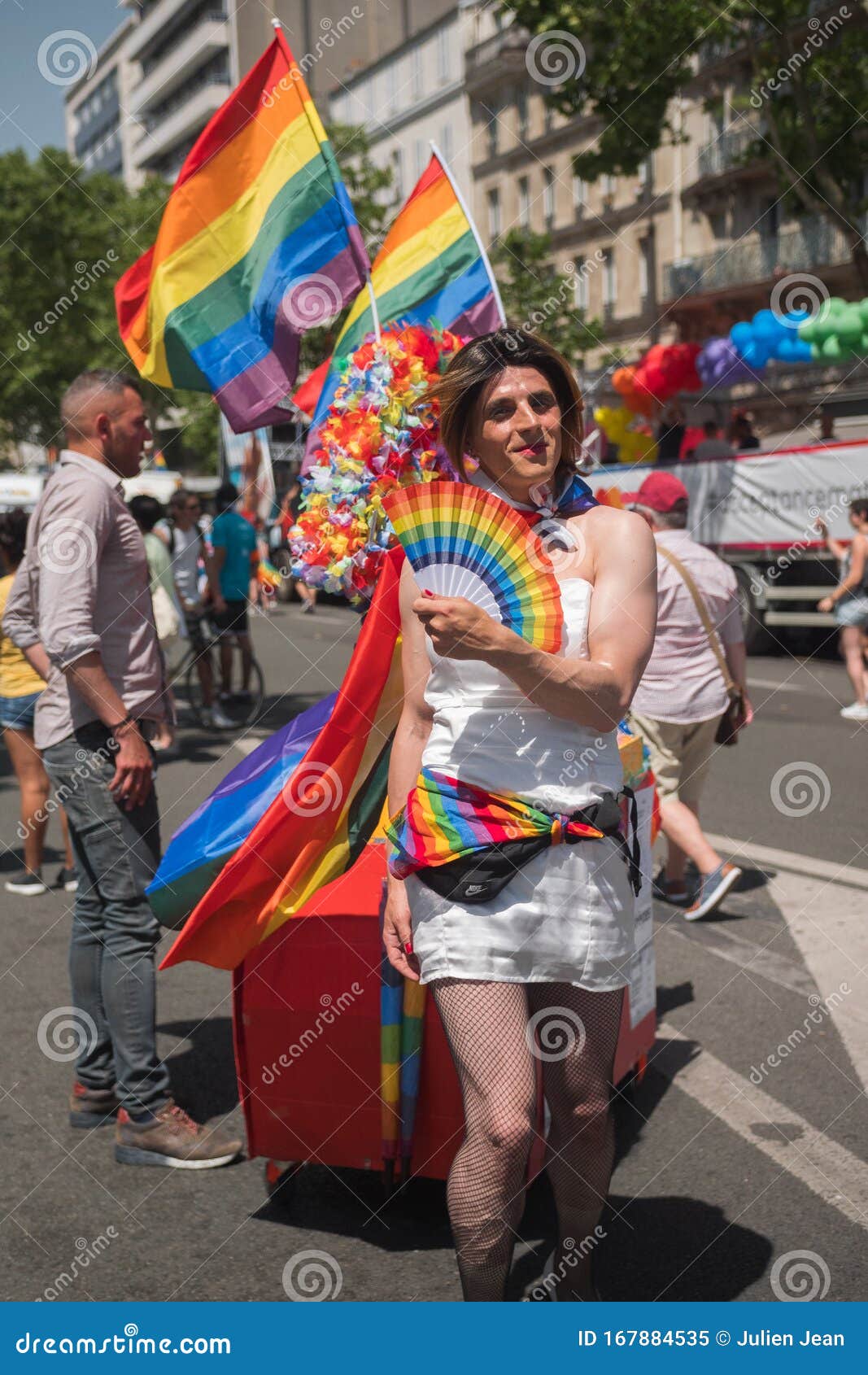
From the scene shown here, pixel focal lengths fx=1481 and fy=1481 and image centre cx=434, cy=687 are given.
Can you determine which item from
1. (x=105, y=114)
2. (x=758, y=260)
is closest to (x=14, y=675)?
(x=758, y=260)

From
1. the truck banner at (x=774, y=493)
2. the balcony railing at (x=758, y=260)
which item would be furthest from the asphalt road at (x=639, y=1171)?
the balcony railing at (x=758, y=260)

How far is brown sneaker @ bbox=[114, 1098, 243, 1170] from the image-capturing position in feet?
12.6

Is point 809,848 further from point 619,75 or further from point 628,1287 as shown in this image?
point 619,75

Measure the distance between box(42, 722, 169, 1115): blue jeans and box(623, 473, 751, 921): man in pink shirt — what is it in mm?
2767

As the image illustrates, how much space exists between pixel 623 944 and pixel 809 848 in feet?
15.8

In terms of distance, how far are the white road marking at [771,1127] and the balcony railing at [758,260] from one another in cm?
3170

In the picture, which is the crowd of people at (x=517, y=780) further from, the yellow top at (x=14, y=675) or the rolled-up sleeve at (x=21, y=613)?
the yellow top at (x=14, y=675)

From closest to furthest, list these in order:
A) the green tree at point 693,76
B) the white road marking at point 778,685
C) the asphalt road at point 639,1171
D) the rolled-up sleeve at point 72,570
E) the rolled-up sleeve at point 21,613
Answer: the asphalt road at point 639,1171 → the rolled-up sleeve at point 72,570 → the rolled-up sleeve at point 21,613 → the white road marking at point 778,685 → the green tree at point 693,76

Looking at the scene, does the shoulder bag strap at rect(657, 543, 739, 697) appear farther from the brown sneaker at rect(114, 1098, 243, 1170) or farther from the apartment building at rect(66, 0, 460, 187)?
the apartment building at rect(66, 0, 460, 187)

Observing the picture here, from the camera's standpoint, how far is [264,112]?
4.76 m

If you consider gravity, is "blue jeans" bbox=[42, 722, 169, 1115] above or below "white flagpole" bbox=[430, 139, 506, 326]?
below

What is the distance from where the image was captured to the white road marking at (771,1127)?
3.58 m

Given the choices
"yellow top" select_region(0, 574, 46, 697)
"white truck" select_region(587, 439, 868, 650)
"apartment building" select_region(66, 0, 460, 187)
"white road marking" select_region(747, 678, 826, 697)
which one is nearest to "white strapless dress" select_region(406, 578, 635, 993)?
"yellow top" select_region(0, 574, 46, 697)

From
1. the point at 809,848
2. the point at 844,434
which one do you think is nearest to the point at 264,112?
the point at 809,848
